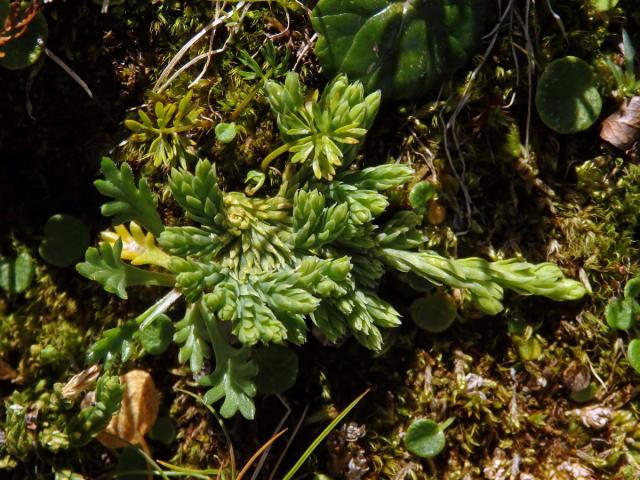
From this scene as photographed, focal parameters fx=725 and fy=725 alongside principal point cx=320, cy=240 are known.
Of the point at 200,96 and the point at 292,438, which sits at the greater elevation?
the point at 200,96

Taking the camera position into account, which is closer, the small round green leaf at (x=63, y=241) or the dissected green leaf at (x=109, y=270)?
the dissected green leaf at (x=109, y=270)

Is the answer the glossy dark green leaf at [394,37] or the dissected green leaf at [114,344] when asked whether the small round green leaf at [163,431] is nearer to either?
the dissected green leaf at [114,344]

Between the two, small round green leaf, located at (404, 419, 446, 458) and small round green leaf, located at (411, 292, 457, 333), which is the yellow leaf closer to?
small round green leaf, located at (411, 292, 457, 333)

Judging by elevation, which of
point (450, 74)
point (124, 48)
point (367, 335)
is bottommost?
point (367, 335)

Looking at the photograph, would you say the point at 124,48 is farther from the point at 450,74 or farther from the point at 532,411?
the point at 532,411

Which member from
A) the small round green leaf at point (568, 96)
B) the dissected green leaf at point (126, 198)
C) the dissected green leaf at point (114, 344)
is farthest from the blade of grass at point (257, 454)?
the small round green leaf at point (568, 96)

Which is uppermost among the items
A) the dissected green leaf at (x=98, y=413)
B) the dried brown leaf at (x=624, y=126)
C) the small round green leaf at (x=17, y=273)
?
the dried brown leaf at (x=624, y=126)

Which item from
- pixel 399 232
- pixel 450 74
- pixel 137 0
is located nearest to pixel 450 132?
pixel 450 74
